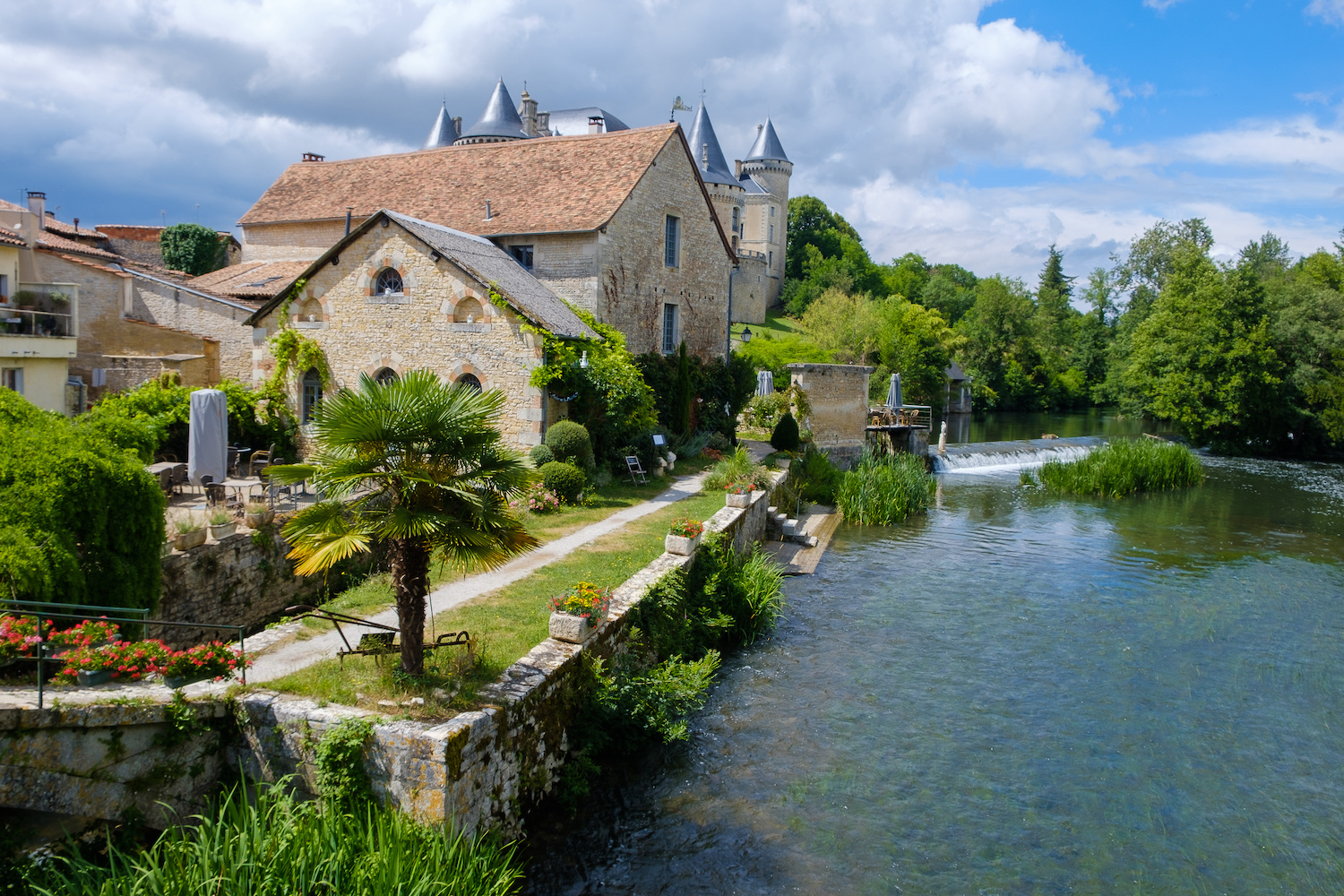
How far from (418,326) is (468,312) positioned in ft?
3.65

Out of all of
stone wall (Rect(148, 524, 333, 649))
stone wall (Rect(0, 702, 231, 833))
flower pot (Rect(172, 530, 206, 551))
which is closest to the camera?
stone wall (Rect(0, 702, 231, 833))

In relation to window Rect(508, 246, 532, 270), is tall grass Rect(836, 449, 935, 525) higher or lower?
lower

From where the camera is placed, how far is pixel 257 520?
1151 centimetres

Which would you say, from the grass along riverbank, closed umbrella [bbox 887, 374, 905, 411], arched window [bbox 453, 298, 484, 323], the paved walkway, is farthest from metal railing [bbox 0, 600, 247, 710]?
closed umbrella [bbox 887, 374, 905, 411]

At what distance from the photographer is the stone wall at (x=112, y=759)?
5.80 metres

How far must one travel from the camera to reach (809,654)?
12055mm

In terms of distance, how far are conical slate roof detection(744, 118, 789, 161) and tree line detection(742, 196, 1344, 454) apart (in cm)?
1027

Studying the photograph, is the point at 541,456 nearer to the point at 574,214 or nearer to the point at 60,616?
the point at 574,214

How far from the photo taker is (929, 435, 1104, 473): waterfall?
31.3 metres

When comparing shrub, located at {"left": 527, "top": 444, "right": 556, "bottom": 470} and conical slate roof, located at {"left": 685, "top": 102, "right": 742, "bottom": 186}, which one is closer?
shrub, located at {"left": 527, "top": 444, "right": 556, "bottom": 470}

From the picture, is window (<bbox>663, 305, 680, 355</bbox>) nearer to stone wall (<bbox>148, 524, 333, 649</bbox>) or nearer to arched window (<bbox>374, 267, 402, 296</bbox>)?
arched window (<bbox>374, 267, 402, 296</bbox>)

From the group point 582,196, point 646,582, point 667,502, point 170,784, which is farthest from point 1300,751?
point 582,196

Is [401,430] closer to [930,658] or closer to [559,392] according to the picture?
[930,658]

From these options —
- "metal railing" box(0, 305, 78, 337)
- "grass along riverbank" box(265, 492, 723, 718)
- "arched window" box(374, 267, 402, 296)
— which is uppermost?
"arched window" box(374, 267, 402, 296)
